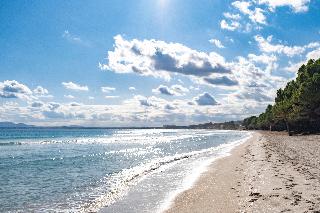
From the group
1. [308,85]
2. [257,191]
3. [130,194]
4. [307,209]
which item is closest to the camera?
[307,209]

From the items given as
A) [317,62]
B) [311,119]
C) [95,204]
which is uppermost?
[317,62]

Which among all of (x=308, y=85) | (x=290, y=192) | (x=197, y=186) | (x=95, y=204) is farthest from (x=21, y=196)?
(x=308, y=85)

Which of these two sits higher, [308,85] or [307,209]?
[308,85]

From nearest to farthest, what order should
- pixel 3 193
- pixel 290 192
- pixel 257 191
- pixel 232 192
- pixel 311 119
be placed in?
pixel 290 192, pixel 257 191, pixel 232 192, pixel 3 193, pixel 311 119

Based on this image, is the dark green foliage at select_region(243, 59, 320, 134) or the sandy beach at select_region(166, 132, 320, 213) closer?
the sandy beach at select_region(166, 132, 320, 213)

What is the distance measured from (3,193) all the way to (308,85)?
66024mm

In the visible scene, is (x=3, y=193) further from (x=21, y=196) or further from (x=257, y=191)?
(x=257, y=191)

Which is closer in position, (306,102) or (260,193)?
(260,193)

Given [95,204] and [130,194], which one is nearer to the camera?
[95,204]

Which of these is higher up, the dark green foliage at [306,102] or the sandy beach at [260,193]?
the dark green foliage at [306,102]

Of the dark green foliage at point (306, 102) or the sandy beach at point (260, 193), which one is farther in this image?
the dark green foliage at point (306, 102)

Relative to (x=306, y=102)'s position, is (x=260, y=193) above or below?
below

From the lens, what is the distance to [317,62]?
84.2 meters

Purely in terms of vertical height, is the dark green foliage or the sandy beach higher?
the dark green foliage
